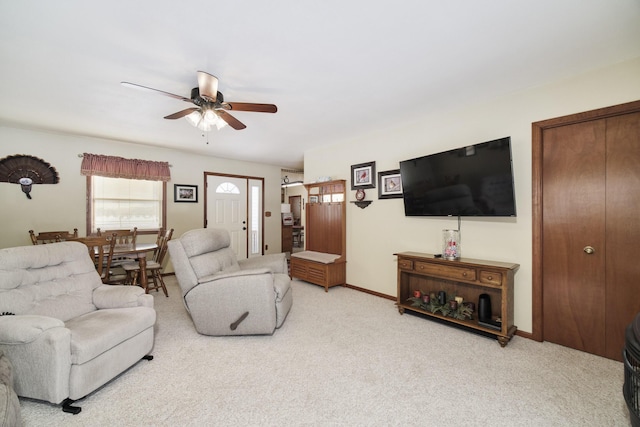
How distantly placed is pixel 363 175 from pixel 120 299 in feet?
10.6

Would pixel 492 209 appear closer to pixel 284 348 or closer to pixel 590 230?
pixel 590 230

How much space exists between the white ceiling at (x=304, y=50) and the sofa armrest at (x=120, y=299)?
6.09ft

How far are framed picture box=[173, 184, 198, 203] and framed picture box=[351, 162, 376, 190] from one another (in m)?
3.20

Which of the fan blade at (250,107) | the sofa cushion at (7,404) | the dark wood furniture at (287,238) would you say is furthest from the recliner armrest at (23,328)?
the dark wood furniture at (287,238)

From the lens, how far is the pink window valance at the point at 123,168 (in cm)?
432

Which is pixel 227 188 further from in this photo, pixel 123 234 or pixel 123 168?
pixel 123 234

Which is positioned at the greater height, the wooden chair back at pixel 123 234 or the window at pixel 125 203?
the window at pixel 125 203

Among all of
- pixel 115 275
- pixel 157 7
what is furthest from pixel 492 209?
pixel 115 275

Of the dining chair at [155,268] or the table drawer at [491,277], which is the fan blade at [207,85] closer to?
the dining chair at [155,268]

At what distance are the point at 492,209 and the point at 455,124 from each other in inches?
43.6

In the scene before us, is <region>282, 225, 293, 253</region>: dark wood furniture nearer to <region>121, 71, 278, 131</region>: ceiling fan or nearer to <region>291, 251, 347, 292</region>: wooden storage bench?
<region>291, 251, 347, 292</region>: wooden storage bench

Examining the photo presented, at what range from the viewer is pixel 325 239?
4.67 meters

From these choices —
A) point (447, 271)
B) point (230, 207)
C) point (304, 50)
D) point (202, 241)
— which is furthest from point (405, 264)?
point (230, 207)

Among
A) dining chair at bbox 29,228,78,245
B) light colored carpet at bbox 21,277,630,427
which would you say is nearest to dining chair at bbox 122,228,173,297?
dining chair at bbox 29,228,78,245
